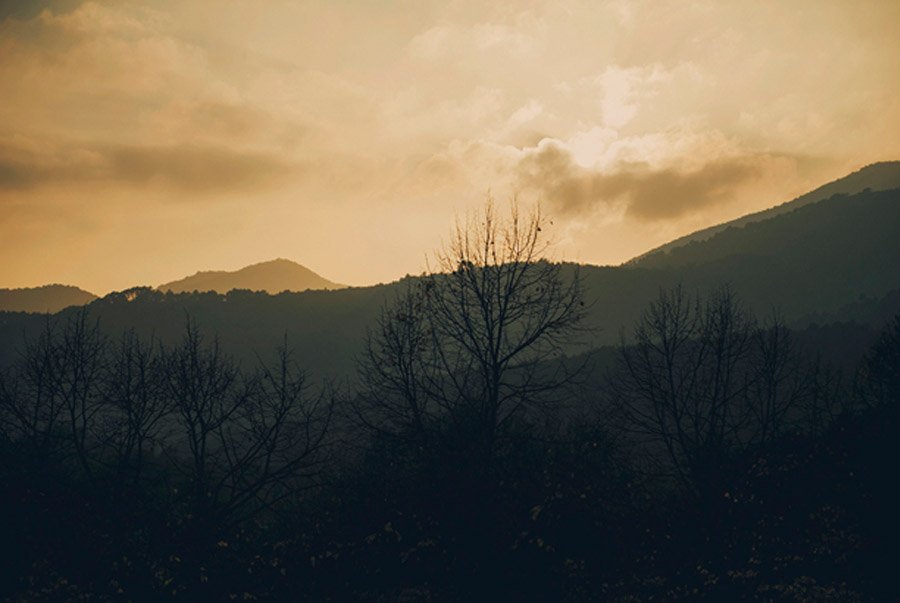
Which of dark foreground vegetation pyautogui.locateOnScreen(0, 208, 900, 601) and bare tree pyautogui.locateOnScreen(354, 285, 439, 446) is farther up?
bare tree pyautogui.locateOnScreen(354, 285, 439, 446)

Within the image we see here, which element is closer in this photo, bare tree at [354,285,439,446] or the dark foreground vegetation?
the dark foreground vegetation

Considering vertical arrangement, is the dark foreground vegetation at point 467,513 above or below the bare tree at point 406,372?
below

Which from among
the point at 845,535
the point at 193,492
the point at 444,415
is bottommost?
the point at 845,535

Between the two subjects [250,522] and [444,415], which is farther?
[250,522]

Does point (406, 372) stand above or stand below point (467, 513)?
above

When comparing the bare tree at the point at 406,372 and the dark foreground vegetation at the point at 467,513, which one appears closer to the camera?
the dark foreground vegetation at the point at 467,513

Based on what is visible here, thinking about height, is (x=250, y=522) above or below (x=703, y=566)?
above

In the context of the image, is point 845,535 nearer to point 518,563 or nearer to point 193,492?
point 518,563

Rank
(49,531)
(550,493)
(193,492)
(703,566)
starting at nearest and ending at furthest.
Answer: (550,493) < (193,492) < (703,566) < (49,531)

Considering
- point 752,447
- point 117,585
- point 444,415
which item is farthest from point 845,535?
point 117,585

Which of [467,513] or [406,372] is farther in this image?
[406,372]

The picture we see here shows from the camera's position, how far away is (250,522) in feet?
63.9

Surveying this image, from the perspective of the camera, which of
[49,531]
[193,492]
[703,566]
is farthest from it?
[49,531]

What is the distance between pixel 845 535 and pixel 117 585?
19.3 m
